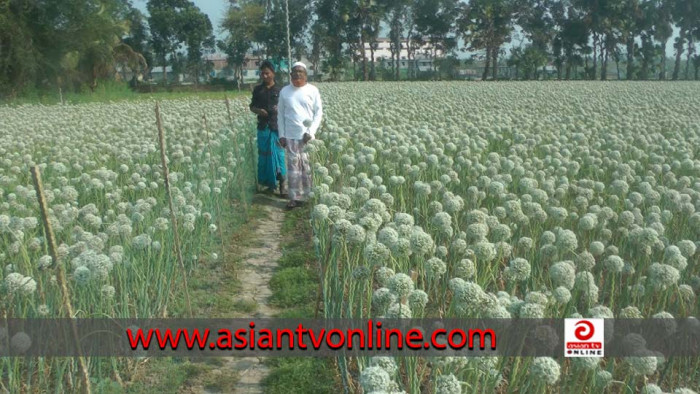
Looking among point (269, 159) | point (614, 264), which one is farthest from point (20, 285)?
point (269, 159)

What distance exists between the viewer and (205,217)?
6.33 meters

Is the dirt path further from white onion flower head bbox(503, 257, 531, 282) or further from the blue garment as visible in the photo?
white onion flower head bbox(503, 257, 531, 282)

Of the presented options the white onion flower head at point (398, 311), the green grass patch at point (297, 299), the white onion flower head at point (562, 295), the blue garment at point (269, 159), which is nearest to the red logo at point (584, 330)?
the white onion flower head at point (562, 295)

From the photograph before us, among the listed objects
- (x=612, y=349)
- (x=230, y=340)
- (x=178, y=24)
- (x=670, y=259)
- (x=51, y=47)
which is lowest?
(x=230, y=340)

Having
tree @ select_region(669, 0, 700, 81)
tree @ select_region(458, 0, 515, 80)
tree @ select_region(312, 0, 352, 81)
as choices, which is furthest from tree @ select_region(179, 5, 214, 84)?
tree @ select_region(669, 0, 700, 81)

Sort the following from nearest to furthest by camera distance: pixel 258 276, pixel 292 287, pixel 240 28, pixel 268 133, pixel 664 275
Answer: pixel 664 275 < pixel 292 287 < pixel 258 276 < pixel 268 133 < pixel 240 28

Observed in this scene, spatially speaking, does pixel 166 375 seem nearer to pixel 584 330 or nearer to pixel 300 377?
pixel 300 377

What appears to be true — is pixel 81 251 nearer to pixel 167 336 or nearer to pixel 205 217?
pixel 167 336

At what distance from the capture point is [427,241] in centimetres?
346

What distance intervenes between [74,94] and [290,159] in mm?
29823

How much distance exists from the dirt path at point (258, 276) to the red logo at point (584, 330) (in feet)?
6.72

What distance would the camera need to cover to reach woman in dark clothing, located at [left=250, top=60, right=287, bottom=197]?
30.5 ft

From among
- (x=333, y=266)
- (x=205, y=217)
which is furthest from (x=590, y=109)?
(x=333, y=266)

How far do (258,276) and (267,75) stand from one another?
3824 mm
